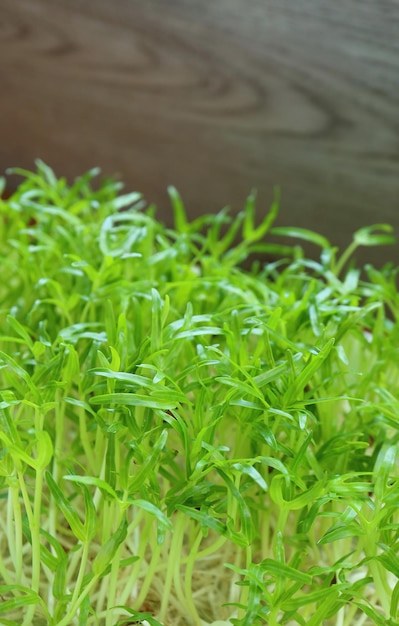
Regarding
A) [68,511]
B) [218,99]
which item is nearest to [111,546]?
[68,511]

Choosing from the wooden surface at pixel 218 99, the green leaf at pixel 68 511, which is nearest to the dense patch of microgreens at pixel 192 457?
the green leaf at pixel 68 511

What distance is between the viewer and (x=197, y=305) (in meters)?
0.91

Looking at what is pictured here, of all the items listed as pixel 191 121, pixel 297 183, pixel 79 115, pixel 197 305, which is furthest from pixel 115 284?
pixel 79 115

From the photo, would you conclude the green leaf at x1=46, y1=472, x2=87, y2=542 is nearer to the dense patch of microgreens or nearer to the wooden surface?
the dense patch of microgreens

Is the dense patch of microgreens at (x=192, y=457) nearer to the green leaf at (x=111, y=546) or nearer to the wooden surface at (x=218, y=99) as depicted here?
the green leaf at (x=111, y=546)

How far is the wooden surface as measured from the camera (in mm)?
1361

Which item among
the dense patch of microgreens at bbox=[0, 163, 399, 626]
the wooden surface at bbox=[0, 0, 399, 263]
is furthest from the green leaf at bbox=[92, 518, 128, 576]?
the wooden surface at bbox=[0, 0, 399, 263]

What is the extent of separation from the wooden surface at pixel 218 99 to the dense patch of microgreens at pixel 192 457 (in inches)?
21.7

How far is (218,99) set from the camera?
1.55m

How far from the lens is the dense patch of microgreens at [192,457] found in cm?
62

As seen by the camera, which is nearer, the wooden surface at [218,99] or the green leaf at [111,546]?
the green leaf at [111,546]

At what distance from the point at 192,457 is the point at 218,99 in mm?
1092

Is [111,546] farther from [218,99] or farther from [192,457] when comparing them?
[218,99]

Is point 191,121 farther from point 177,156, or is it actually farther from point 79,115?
point 79,115
